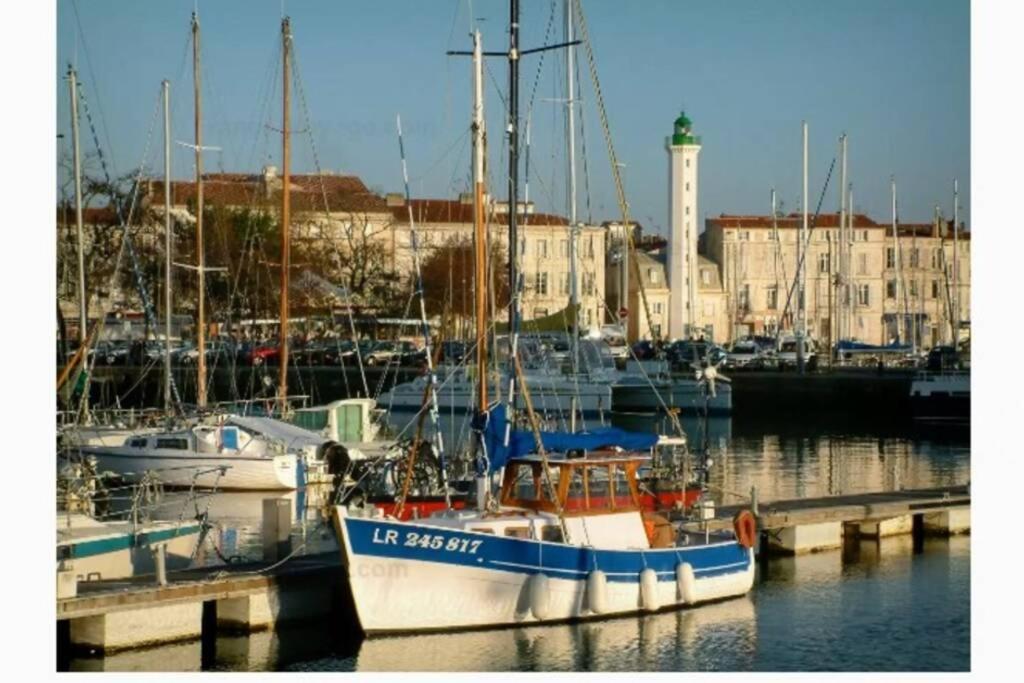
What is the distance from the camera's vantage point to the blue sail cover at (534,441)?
1727 cm

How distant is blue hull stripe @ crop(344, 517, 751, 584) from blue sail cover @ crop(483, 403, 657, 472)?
93 cm

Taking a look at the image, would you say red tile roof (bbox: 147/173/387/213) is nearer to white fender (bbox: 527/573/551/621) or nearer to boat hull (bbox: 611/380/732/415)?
boat hull (bbox: 611/380/732/415)

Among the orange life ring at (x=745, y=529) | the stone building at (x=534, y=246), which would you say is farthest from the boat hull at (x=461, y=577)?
the stone building at (x=534, y=246)

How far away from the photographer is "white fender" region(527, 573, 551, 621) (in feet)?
54.4

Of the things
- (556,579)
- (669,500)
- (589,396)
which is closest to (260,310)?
(589,396)

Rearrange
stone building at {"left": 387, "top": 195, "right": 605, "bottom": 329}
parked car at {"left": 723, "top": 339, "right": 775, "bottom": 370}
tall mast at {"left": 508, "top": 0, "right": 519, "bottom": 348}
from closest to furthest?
tall mast at {"left": 508, "top": 0, "right": 519, "bottom": 348}
parked car at {"left": 723, "top": 339, "right": 775, "bottom": 370}
stone building at {"left": 387, "top": 195, "right": 605, "bottom": 329}

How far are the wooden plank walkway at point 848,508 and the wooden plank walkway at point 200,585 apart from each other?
3.90m

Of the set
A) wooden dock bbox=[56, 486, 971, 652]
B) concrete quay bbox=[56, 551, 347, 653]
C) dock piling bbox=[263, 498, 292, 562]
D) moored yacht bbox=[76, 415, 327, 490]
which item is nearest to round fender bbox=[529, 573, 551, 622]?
wooden dock bbox=[56, 486, 971, 652]

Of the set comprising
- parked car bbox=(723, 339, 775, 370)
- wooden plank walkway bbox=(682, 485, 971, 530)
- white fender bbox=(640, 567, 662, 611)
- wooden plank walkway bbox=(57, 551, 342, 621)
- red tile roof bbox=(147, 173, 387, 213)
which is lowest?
white fender bbox=(640, 567, 662, 611)

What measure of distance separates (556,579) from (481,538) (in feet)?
2.58

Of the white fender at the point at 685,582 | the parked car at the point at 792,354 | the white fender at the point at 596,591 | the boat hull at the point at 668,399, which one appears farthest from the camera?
the parked car at the point at 792,354

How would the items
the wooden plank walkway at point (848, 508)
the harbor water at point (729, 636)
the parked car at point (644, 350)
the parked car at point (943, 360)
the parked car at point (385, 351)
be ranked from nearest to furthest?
the harbor water at point (729, 636) → the wooden plank walkway at point (848, 508) → the parked car at point (943, 360) → the parked car at point (385, 351) → the parked car at point (644, 350)

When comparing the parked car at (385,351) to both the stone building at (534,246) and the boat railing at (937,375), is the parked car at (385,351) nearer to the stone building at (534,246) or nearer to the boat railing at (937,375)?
the stone building at (534,246)

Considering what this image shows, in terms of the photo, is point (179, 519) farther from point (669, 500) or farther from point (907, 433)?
point (907, 433)
